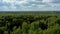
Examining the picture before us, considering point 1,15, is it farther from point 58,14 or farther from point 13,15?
point 58,14

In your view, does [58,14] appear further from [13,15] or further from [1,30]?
[1,30]

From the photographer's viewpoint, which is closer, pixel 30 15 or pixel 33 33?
pixel 33 33

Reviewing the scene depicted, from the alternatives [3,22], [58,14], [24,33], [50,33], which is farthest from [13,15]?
[50,33]

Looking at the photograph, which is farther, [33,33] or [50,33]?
[33,33]

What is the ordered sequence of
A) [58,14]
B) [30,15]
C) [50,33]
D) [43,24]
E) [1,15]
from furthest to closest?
[30,15] → [58,14] → [1,15] → [43,24] → [50,33]

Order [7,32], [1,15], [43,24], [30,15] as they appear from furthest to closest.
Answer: [30,15] → [1,15] → [43,24] → [7,32]

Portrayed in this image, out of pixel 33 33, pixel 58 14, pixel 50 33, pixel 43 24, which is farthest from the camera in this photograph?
pixel 58 14

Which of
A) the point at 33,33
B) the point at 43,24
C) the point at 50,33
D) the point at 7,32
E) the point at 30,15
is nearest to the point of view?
the point at 50,33

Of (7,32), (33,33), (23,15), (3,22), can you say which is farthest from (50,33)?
(23,15)

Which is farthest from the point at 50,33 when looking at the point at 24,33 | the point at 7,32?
the point at 7,32
